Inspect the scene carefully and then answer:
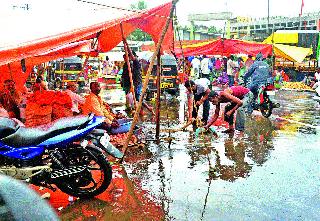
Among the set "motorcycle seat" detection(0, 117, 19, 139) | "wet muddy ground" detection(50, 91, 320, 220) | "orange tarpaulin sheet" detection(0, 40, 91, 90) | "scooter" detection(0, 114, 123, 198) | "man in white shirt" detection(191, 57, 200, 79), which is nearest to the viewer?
"motorcycle seat" detection(0, 117, 19, 139)

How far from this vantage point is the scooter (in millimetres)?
4770

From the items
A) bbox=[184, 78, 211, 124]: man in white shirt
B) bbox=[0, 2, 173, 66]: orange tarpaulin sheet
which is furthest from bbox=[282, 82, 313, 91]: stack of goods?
bbox=[0, 2, 173, 66]: orange tarpaulin sheet

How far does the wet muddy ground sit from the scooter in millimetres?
298

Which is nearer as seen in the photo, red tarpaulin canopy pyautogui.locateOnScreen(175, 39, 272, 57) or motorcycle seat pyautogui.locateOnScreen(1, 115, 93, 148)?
motorcycle seat pyautogui.locateOnScreen(1, 115, 93, 148)

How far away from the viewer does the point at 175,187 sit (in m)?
5.78

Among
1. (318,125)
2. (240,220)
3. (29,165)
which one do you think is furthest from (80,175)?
(318,125)

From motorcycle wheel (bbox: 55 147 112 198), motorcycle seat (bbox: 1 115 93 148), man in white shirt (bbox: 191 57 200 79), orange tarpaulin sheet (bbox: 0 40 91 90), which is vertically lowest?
man in white shirt (bbox: 191 57 200 79)

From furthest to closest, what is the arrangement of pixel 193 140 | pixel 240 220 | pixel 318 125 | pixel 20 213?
pixel 318 125 → pixel 193 140 → pixel 240 220 → pixel 20 213

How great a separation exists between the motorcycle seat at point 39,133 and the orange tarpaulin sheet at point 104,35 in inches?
38.4

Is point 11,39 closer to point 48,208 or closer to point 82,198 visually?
point 82,198

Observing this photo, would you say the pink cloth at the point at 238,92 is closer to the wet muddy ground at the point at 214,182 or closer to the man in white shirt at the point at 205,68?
the wet muddy ground at the point at 214,182

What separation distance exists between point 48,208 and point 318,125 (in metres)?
10.2

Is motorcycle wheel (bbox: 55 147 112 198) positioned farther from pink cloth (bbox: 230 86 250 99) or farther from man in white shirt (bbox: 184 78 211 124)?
→ pink cloth (bbox: 230 86 250 99)

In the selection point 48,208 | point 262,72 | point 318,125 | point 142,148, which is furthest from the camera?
point 262,72
